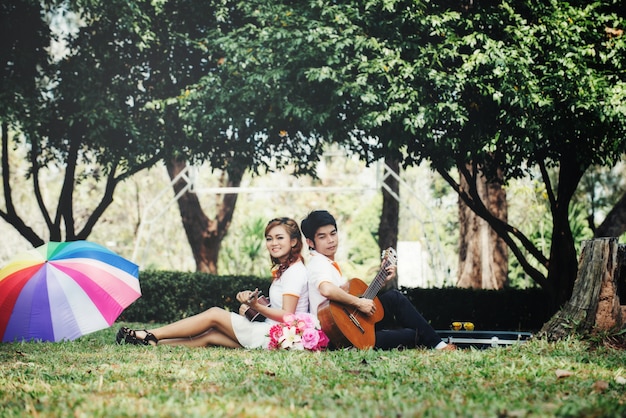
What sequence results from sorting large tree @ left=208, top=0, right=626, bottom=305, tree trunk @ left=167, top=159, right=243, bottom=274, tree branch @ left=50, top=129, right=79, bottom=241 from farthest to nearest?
tree trunk @ left=167, top=159, right=243, bottom=274
tree branch @ left=50, top=129, right=79, bottom=241
large tree @ left=208, top=0, right=626, bottom=305

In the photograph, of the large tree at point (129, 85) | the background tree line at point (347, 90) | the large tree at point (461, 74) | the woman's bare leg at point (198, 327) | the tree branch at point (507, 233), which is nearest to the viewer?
the woman's bare leg at point (198, 327)

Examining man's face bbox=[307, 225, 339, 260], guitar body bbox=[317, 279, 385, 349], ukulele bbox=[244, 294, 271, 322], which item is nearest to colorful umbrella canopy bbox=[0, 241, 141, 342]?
ukulele bbox=[244, 294, 271, 322]

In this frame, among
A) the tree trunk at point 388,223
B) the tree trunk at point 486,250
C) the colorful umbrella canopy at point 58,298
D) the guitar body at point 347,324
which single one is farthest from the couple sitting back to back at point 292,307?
the tree trunk at point 388,223

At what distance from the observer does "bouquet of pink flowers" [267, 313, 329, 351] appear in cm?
702

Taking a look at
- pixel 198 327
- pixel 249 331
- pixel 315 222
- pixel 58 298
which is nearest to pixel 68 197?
pixel 58 298

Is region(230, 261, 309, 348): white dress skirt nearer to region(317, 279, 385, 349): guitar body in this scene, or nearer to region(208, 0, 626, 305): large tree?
region(317, 279, 385, 349): guitar body

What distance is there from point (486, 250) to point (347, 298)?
1021cm

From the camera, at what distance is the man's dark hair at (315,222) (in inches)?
294

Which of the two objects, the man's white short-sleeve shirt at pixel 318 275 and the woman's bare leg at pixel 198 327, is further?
the woman's bare leg at pixel 198 327

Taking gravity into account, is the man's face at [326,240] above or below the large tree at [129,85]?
below

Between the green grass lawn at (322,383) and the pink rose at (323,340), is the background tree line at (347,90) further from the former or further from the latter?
the green grass lawn at (322,383)

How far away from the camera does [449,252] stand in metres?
41.7

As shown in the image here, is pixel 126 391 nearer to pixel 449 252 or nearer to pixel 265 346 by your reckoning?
pixel 265 346

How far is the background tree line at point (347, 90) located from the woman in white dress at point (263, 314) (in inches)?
150
